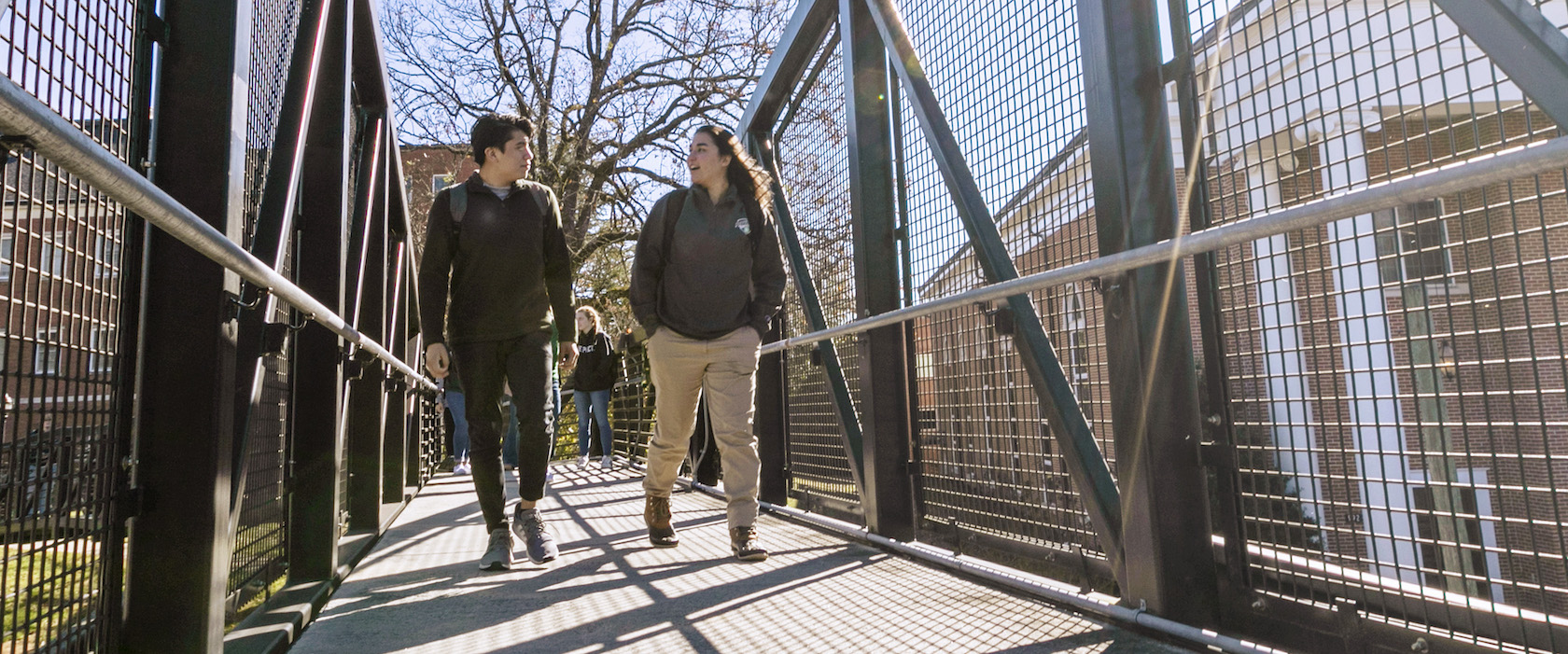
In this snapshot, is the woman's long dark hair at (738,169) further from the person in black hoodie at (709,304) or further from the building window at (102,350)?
the building window at (102,350)

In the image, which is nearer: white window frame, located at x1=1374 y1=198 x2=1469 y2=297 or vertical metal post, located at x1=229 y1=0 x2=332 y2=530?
white window frame, located at x1=1374 y1=198 x2=1469 y2=297

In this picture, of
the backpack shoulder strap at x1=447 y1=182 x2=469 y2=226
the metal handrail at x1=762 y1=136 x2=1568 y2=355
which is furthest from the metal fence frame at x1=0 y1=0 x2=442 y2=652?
the metal handrail at x1=762 y1=136 x2=1568 y2=355

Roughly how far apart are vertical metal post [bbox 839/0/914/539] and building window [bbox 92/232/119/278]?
2.56 metres

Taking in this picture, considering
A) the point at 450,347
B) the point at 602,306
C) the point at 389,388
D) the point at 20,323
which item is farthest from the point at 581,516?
the point at 602,306

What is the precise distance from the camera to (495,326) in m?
3.51

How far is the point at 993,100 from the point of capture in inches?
124

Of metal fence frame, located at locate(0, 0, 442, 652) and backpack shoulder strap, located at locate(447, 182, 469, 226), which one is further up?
Result: backpack shoulder strap, located at locate(447, 182, 469, 226)

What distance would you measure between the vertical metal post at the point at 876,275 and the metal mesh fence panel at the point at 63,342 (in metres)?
2.55

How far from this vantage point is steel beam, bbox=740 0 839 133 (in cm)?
461

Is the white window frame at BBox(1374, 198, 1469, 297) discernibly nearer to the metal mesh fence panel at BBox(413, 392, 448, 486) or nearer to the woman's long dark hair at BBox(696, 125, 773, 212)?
the woman's long dark hair at BBox(696, 125, 773, 212)

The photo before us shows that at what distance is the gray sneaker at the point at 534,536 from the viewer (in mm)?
3527

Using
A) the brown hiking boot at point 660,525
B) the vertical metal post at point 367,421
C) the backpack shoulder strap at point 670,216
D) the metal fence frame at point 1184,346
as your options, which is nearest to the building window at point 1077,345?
the metal fence frame at point 1184,346

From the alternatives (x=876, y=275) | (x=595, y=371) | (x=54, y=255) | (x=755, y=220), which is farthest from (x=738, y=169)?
(x=595, y=371)

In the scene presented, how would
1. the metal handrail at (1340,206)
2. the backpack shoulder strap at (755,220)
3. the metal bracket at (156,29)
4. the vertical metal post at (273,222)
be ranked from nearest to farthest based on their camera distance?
1. the metal handrail at (1340,206)
2. the metal bracket at (156,29)
3. the vertical metal post at (273,222)
4. the backpack shoulder strap at (755,220)
